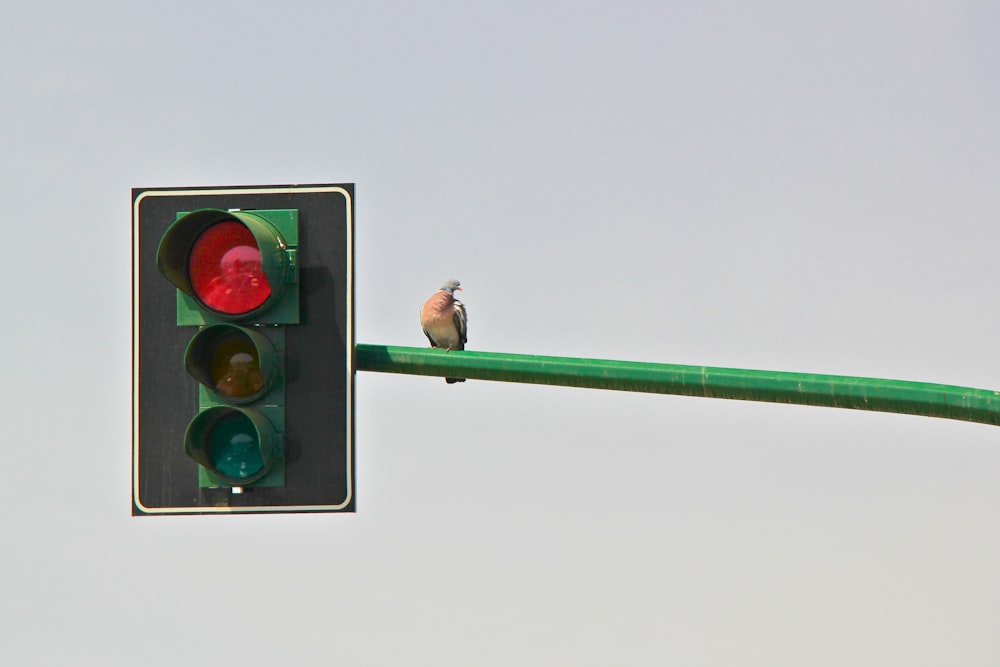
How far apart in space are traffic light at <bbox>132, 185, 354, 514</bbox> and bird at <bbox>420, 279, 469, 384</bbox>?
6248 millimetres

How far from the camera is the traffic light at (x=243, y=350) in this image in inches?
205

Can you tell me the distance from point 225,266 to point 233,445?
2.20 feet

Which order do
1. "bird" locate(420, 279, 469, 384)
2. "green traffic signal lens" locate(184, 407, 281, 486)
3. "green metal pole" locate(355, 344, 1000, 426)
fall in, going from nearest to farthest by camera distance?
"green traffic signal lens" locate(184, 407, 281, 486) < "green metal pole" locate(355, 344, 1000, 426) < "bird" locate(420, 279, 469, 384)

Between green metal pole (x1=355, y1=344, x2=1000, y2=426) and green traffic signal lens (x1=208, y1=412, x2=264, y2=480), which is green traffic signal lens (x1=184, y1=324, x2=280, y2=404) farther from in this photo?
green metal pole (x1=355, y1=344, x2=1000, y2=426)

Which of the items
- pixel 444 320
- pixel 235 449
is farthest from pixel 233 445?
pixel 444 320

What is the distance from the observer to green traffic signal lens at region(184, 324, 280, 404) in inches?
204

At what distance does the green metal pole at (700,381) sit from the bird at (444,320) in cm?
573

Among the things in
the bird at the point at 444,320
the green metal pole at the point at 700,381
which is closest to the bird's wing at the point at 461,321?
the bird at the point at 444,320

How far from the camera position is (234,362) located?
529 centimetres

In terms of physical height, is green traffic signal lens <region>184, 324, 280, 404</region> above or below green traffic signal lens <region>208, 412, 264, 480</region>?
above

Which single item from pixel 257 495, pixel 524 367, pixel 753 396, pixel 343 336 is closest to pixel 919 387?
pixel 753 396

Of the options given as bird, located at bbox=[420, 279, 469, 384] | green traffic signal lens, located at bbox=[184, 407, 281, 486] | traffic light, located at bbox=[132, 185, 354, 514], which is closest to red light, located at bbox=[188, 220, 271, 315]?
traffic light, located at bbox=[132, 185, 354, 514]

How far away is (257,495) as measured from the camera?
17.4 feet

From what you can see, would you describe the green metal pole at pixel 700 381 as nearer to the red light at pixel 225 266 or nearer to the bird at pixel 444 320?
the red light at pixel 225 266
